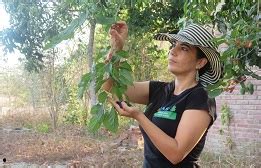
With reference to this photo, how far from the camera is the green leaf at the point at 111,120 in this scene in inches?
65.1

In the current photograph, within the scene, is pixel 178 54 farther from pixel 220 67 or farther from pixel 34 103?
pixel 34 103

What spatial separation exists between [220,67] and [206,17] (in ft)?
3.00

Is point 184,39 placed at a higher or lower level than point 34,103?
higher

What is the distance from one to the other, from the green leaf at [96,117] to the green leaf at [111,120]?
19 mm

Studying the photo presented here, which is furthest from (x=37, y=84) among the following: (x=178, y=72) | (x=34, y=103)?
(x=178, y=72)

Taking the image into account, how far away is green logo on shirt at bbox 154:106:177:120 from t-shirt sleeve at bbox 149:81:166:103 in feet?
0.56

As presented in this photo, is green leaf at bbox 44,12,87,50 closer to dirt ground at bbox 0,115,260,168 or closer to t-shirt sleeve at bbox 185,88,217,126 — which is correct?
t-shirt sleeve at bbox 185,88,217,126

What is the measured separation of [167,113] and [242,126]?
4112mm

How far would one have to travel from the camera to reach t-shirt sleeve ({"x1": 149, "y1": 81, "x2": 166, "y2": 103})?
208 centimetres

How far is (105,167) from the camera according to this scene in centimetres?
584

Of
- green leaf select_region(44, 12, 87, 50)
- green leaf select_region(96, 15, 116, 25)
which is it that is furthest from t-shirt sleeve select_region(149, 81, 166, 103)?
green leaf select_region(44, 12, 87, 50)

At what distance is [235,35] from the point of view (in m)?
1.68

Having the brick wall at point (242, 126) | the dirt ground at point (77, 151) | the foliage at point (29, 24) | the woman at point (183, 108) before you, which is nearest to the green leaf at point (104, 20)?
the woman at point (183, 108)

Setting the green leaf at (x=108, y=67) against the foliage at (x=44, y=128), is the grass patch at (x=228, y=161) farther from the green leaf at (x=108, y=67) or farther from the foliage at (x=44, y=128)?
the foliage at (x=44, y=128)
